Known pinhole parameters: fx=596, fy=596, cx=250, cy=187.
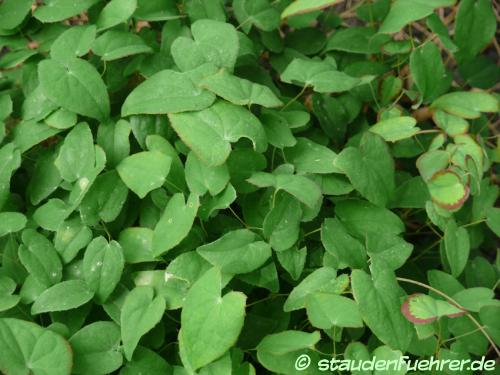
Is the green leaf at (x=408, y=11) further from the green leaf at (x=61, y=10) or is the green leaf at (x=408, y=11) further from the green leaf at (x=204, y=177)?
the green leaf at (x=61, y=10)

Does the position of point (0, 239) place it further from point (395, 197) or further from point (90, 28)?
point (395, 197)

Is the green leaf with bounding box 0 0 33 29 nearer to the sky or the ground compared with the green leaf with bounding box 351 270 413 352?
nearer to the sky

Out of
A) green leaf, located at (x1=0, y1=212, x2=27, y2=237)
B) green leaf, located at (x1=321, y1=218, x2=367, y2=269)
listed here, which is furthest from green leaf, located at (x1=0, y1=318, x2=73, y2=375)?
green leaf, located at (x1=321, y1=218, x2=367, y2=269)

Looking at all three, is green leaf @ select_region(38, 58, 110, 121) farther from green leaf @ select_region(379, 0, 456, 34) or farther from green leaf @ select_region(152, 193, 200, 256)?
green leaf @ select_region(379, 0, 456, 34)

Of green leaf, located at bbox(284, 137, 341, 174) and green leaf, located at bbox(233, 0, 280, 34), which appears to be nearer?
green leaf, located at bbox(284, 137, 341, 174)

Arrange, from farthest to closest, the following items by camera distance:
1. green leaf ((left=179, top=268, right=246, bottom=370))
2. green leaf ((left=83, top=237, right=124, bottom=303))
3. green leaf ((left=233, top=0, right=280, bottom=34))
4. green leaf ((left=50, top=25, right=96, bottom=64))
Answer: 1. green leaf ((left=233, top=0, right=280, bottom=34))
2. green leaf ((left=50, top=25, right=96, bottom=64))
3. green leaf ((left=83, top=237, right=124, bottom=303))
4. green leaf ((left=179, top=268, right=246, bottom=370))

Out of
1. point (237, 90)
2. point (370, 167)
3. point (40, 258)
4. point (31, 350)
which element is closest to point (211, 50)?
point (237, 90)
